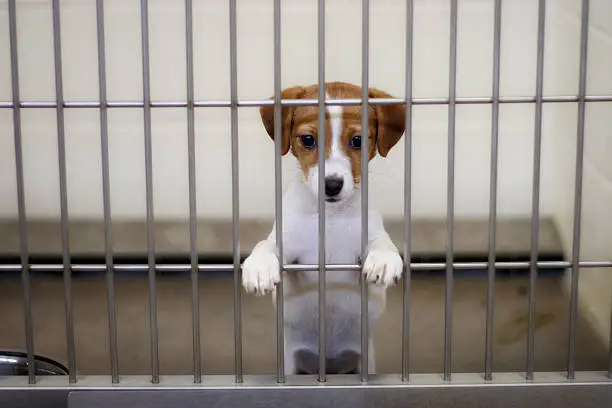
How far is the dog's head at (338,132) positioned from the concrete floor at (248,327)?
1.71 ft

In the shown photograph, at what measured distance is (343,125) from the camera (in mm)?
1277

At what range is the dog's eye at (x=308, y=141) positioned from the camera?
1275 millimetres

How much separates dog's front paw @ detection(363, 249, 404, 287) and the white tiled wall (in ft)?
2.95

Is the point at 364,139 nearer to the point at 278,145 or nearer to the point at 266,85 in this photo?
the point at 278,145

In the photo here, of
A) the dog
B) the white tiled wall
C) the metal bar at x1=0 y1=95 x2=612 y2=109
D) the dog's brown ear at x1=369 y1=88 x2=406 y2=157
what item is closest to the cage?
the white tiled wall

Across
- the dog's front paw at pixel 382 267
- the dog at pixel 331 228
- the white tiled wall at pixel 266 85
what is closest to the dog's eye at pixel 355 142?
the dog at pixel 331 228

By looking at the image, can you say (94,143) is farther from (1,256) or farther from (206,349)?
(206,349)

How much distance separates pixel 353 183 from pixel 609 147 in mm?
774

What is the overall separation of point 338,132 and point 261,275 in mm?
261

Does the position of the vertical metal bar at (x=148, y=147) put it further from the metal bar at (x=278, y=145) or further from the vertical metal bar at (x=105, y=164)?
the metal bar at (x=278, y=145)

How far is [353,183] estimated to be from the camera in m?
1.29

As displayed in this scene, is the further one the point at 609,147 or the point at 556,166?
the point at 556,166

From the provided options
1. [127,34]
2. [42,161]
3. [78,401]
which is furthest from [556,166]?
[78,401]

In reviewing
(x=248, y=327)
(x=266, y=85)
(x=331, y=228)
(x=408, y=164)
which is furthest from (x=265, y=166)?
(x=408, y=164)
